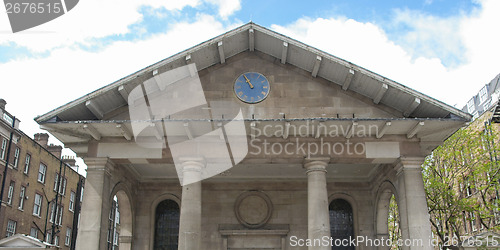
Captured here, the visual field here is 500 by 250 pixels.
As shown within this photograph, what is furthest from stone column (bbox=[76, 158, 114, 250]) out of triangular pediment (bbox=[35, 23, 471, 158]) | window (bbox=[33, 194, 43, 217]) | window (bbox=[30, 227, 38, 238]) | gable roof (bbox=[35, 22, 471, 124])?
window (bbox=[33, 194, 43, 217])

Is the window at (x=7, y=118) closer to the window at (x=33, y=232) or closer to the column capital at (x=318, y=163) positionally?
the window at (x=33, y=232)

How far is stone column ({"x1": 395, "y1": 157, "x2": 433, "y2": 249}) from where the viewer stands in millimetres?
16688

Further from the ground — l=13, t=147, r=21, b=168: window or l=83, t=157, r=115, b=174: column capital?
l=13, t=147, r=21, b=168: window

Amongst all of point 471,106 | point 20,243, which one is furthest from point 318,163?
point 471,106

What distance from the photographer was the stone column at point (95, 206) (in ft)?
55.1

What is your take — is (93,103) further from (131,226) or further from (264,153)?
(131,226)

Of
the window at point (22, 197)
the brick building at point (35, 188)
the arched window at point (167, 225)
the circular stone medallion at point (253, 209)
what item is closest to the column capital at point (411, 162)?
the circular stone medallion at point (253, 209)

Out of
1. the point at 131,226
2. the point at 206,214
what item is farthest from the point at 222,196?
the point at 131,226

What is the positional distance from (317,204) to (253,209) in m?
6.71

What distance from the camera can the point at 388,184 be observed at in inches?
798

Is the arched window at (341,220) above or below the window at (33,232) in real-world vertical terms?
below

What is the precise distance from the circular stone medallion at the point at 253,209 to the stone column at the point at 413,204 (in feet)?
23.4

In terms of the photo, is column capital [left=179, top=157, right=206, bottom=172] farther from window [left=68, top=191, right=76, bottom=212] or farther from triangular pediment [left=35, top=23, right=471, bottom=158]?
window [left=68, top=191, right=76, bottom=212]

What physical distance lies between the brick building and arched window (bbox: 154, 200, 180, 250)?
20486 millimetres
